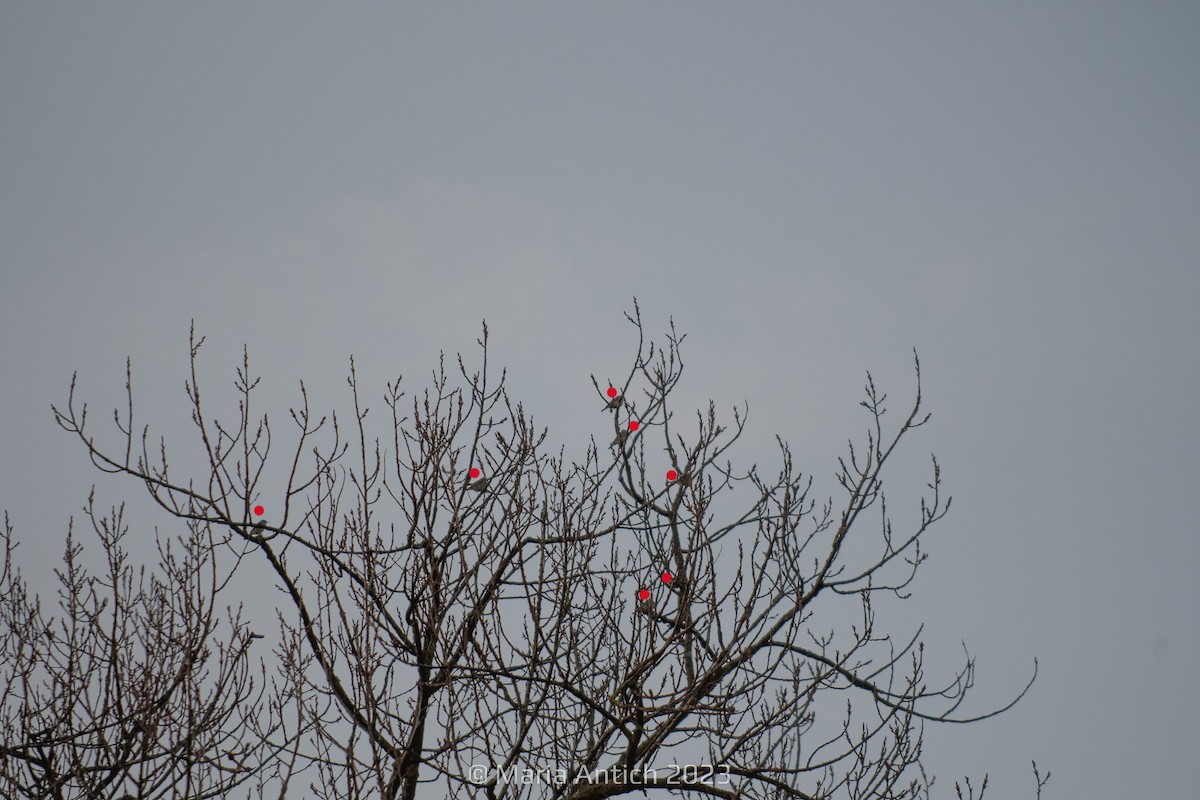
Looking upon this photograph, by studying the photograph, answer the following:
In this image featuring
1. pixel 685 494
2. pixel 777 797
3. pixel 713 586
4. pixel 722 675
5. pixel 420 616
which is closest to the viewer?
pixel 713 586

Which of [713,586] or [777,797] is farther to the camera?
[777,797]

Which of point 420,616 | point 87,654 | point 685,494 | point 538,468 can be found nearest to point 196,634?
point 420,616

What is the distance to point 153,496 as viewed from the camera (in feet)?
14.4

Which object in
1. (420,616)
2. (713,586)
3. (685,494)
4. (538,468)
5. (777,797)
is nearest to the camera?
(713,586)

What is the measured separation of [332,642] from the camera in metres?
4.03

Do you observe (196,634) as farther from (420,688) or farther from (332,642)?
(420,688)

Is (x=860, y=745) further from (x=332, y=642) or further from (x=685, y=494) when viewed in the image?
(x=332, y=642)

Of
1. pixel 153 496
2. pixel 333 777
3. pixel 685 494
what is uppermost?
pixel 685 494

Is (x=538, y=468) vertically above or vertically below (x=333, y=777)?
above

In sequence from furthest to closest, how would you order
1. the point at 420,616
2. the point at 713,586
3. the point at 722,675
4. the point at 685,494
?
the point at 685,494, the point at 420,616, the point at 722,675, the point at 713,586

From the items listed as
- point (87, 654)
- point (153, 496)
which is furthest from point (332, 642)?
point (87, 654)

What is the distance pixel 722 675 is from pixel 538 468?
4.75ft

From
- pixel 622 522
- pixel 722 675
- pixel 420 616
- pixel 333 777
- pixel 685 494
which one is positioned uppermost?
pixel 685 494

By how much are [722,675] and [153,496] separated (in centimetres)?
289
